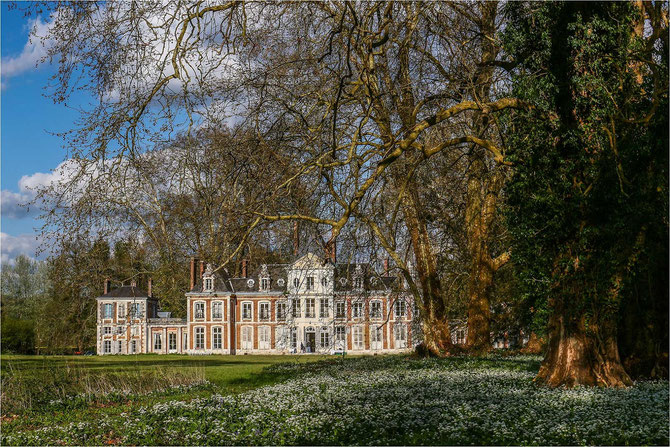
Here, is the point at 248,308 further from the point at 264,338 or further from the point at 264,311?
the point at 264,338

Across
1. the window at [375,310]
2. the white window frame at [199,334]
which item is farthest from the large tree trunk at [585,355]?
the white window frame at [199,334]

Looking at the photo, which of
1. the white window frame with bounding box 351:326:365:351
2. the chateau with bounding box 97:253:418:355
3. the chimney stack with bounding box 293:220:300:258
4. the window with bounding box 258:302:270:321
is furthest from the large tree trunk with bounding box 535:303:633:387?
the window with bounding box 258:302:270:321

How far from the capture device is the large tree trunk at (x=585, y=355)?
390 inches

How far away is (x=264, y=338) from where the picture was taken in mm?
52281

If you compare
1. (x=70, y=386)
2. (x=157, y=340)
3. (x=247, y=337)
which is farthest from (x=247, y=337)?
(x=70, y=386)

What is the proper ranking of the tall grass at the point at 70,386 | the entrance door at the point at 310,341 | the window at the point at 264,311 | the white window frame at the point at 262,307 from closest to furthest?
1. the tall grass at the point at 70,386
2. the entrance door at the point at 310,341
3. the window at the point at 264,311
4. the white window frame at the point at 262,307

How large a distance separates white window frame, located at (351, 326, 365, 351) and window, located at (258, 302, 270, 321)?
6989 millimetres

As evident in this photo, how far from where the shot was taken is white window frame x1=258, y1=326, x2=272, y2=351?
52062mm

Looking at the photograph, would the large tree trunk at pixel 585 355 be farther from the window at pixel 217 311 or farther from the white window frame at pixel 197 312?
the white window frame at pixel 197 312

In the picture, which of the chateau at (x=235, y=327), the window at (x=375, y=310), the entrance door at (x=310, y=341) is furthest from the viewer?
the chateau at (x=235, y=327)

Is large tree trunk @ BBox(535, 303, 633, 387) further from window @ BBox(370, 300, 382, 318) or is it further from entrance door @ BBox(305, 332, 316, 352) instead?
entrance door @ BBox(305, 332, 316, 352)

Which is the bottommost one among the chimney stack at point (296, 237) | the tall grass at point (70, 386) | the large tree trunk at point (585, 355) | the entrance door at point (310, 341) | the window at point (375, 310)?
the entrance door at point (310, 341)

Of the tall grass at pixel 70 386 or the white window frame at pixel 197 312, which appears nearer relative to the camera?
the tall grass at pixel 70 386

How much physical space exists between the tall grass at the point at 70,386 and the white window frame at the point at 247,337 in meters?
37.2
